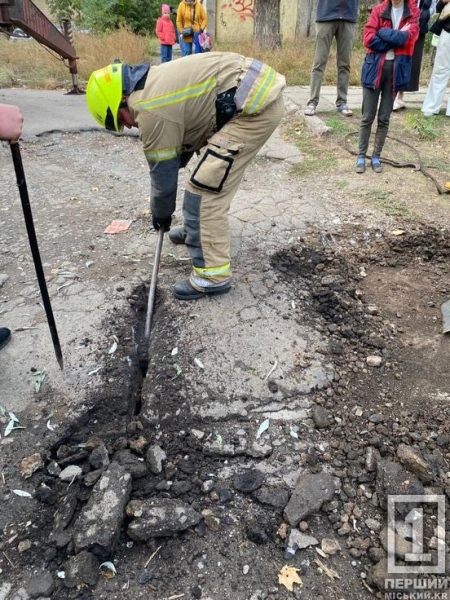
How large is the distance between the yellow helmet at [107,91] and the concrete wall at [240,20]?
46.7 feet

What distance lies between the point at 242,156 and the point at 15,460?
6.97 ft

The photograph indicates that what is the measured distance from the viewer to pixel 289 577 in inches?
68.0

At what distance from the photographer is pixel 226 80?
2656 millimetres

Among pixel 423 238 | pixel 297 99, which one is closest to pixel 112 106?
pixel 423 238

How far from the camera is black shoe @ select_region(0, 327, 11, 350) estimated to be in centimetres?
269

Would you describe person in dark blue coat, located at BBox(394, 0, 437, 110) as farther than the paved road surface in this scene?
No

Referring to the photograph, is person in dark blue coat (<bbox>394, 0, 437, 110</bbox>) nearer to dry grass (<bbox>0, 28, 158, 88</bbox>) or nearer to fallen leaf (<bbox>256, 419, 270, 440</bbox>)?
fallen leaf (<bbox>256, 419, 270, 440</bbox>)

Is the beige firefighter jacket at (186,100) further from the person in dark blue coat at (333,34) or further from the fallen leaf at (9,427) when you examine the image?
the person in dark blue coat at (333,34)

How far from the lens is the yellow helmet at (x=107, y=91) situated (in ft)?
8.18

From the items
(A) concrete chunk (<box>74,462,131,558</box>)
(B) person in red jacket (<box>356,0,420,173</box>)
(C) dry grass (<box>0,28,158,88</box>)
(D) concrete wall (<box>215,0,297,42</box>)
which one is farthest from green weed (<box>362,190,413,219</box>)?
(D) concrete wall (<box>215,0,297,42</box>)

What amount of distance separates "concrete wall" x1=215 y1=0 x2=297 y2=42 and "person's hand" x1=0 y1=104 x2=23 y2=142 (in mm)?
14949

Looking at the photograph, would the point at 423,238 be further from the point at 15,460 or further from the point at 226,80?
the point at 15,460

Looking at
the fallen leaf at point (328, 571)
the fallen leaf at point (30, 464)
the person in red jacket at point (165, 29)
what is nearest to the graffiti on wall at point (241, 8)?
the person in red jacket at point (165, 29)

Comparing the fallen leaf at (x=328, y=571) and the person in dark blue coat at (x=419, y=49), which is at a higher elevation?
the person in dark blue coat at (x=419, y=49)
